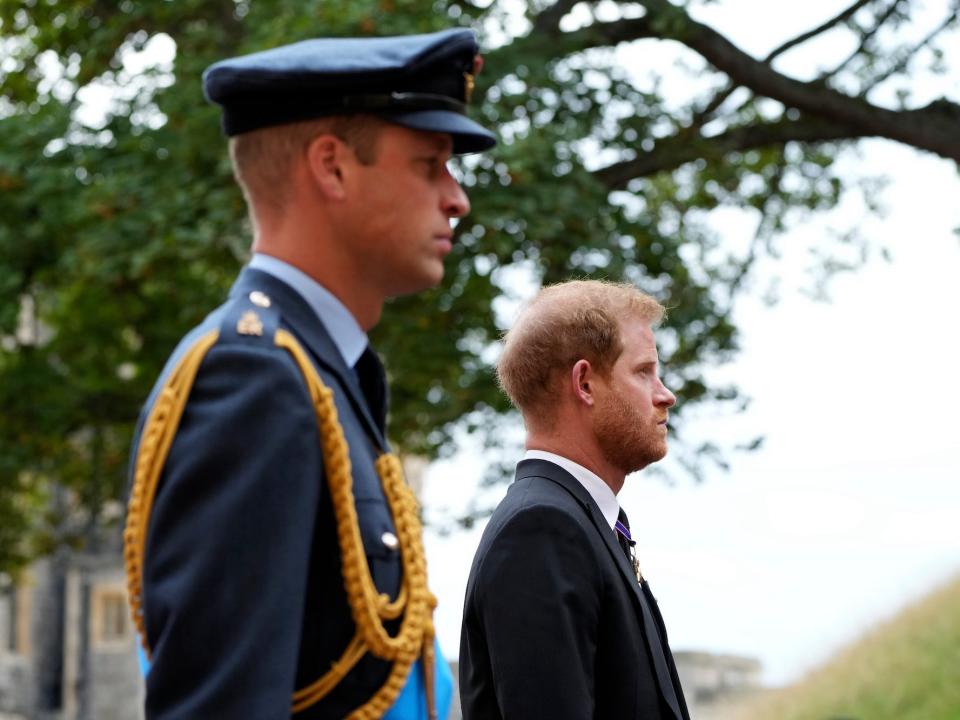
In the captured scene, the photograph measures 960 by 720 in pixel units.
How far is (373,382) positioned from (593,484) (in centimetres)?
126

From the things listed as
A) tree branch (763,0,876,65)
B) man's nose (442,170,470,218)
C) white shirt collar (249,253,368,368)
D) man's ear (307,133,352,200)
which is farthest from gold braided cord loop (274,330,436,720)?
tree branch (763,0,876,65)

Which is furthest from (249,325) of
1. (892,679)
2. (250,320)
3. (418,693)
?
(892,679)

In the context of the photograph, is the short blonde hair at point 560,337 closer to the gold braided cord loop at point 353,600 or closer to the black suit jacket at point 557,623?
the black suit jacket at point 557,623

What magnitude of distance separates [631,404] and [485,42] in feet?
30.1

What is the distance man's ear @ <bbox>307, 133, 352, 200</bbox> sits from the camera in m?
2.17

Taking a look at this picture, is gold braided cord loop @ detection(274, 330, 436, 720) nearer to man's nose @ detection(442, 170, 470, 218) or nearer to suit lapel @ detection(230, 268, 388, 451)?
suit lapel @ detection(230, 268, 388, 451)

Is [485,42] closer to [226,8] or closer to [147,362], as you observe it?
[226,8]

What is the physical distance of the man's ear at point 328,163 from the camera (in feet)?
7.12

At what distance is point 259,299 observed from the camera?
2195 mm

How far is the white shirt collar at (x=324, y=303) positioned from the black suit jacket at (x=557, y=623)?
1.10 metres

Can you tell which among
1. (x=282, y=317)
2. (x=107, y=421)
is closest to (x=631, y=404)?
(x=282, y=317)

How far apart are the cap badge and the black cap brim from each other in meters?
0.36

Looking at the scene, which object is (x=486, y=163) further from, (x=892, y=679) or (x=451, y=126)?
(x=451, y=126)

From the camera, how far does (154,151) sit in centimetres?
1302
